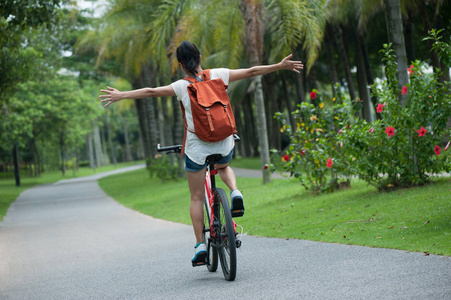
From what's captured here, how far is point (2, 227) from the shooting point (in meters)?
14.5

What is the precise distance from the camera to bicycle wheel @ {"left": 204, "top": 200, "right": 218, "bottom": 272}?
5.62 m

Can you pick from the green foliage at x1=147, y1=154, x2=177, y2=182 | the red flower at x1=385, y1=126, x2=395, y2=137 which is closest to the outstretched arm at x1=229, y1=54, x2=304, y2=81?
the red flower at x1=385, y1=126, x2=395, y2=137

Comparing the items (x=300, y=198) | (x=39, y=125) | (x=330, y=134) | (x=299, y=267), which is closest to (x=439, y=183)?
(x=330, y=134)

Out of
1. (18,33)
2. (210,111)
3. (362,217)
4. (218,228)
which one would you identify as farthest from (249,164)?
(210,111)

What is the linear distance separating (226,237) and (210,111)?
1.14 m

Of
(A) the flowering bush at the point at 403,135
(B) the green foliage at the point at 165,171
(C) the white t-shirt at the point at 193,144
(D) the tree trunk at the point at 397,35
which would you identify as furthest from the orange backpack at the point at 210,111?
(B) the green foliage at the point at 165,171

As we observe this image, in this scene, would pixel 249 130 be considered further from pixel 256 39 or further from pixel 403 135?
pixel 403 135

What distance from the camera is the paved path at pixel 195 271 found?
173 inches

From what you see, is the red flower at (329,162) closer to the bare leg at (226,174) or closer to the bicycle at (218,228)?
the bicycle at (218,228)

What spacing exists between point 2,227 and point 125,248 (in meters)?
6.64

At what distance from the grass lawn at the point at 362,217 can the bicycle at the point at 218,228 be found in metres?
1.74

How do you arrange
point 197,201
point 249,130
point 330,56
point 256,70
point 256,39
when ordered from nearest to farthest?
1. point 256,70
2. point 197,201
3. point 256,39
4. point 330,56
5. point 249,130

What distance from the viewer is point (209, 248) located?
5.76 meters

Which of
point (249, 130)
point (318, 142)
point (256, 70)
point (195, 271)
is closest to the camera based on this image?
point (256, 70)
